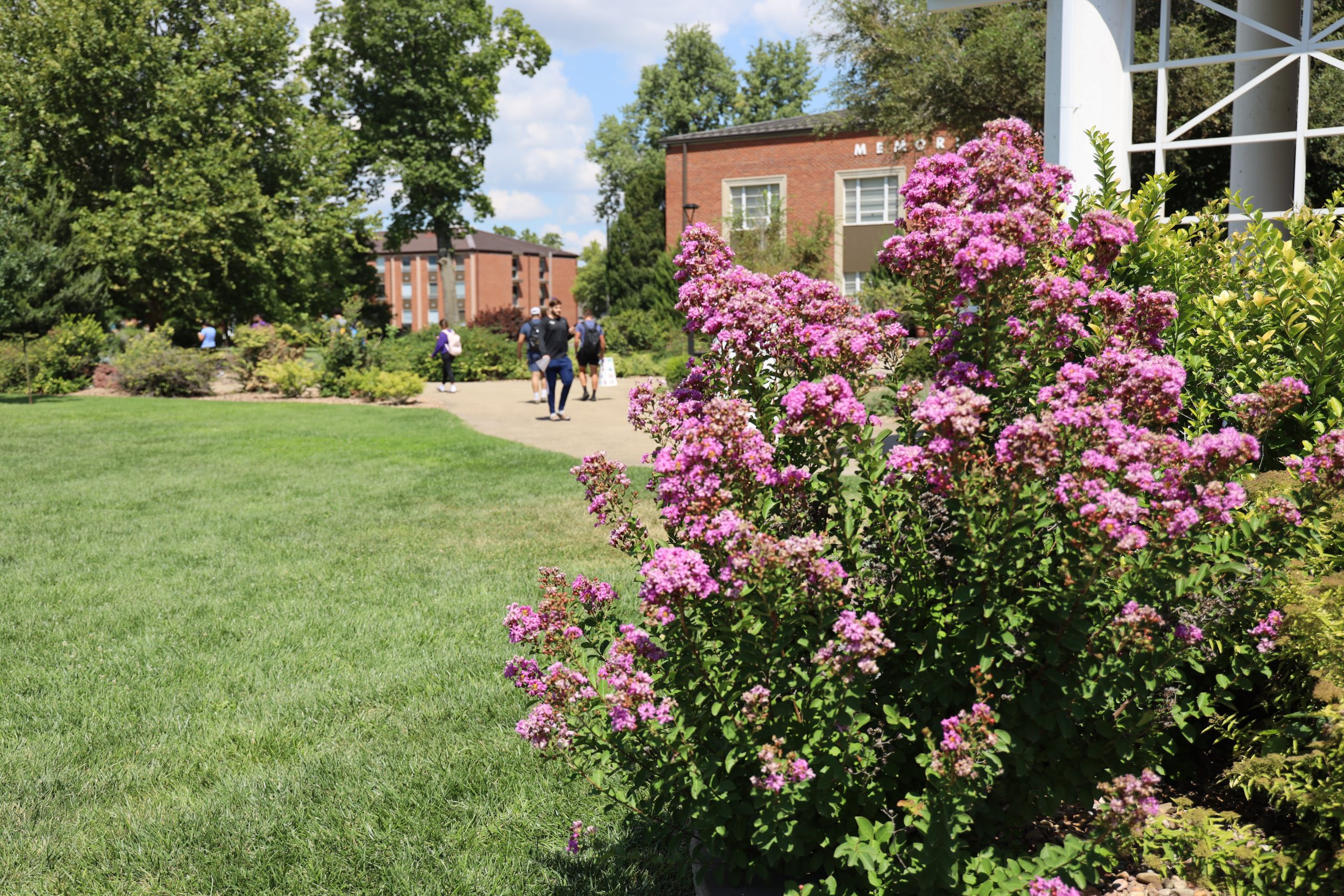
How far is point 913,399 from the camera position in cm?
234

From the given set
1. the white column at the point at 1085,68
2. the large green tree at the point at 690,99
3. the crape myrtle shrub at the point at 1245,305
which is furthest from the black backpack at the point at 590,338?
the large green tree at the point at 690,99

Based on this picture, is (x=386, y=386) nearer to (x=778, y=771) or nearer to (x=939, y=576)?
(x=939, y=576)

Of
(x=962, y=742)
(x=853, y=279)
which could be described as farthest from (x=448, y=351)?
(x=962, y=742)

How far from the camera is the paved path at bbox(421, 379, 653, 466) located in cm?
1295

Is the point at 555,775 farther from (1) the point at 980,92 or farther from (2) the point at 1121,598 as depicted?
(1) the point at 980,92

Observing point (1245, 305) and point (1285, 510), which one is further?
point (1245, 305)

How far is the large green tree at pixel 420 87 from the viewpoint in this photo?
38.6m

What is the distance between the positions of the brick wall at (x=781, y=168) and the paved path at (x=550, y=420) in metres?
13.6

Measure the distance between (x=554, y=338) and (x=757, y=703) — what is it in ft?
47.5

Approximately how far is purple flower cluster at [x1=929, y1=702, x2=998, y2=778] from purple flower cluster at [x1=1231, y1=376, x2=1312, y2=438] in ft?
3.03

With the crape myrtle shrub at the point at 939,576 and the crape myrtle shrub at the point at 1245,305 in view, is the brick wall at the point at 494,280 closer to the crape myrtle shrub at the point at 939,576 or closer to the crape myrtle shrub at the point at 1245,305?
the crape myrtle shrub at the point at 1245,305

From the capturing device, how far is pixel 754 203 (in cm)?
3772

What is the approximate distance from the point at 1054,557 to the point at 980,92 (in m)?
18.8

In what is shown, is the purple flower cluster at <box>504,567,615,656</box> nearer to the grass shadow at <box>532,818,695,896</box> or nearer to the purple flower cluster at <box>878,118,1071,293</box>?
the grass shadow at <box>532,818,695,896</box>
